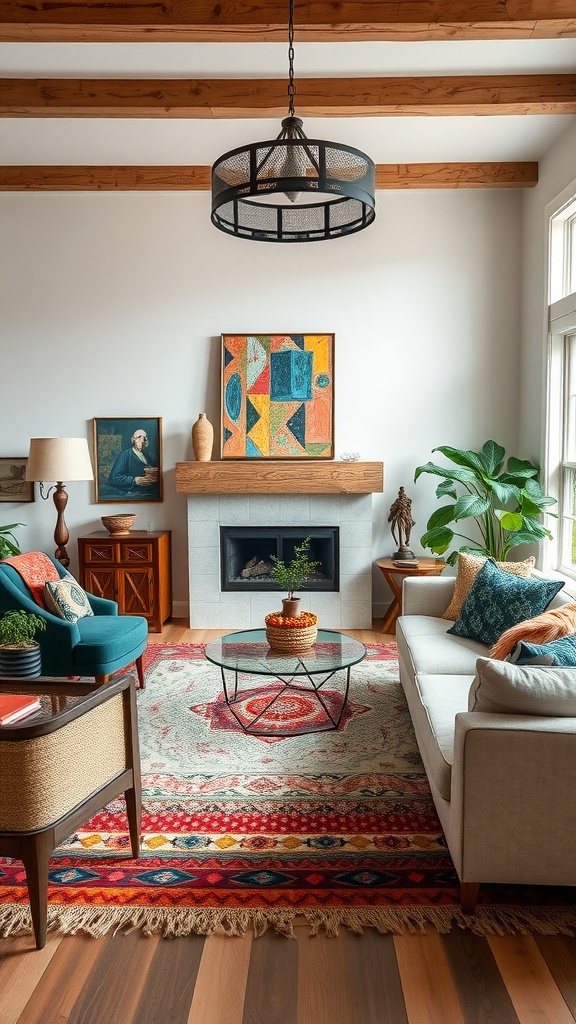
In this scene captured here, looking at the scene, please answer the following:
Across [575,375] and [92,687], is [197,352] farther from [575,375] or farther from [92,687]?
[92,687]

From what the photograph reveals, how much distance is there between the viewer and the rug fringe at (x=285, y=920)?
7.00 ft

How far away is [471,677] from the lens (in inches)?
127

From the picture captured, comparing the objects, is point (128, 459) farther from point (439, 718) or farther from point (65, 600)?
Result: point (439, 718)

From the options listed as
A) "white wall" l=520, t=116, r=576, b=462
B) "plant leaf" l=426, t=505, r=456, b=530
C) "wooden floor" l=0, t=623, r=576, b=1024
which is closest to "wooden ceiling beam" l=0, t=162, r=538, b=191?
"white wall" l=520, t=116, r=576, b=462

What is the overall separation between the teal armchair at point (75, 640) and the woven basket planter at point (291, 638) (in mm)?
794

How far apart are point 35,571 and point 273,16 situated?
2883mm

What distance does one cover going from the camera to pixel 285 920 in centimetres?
217

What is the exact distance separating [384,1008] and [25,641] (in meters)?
1.92

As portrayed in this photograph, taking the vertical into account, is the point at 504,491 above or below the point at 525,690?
above

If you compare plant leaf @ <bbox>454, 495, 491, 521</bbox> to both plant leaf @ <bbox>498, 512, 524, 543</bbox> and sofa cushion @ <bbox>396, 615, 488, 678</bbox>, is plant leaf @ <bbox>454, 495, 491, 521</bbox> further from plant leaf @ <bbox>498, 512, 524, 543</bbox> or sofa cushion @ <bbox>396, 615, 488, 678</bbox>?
sofa cushion @ <bbox>396, 615, 488, 678</bbox>

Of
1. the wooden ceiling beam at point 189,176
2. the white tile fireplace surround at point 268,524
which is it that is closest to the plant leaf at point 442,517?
the white tile fireplace surround at point 268,524

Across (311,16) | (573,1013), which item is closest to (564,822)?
(573,1013)

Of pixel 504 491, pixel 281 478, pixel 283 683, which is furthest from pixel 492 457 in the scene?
pixel 283 683

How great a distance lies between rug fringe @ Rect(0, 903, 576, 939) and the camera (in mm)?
2133
